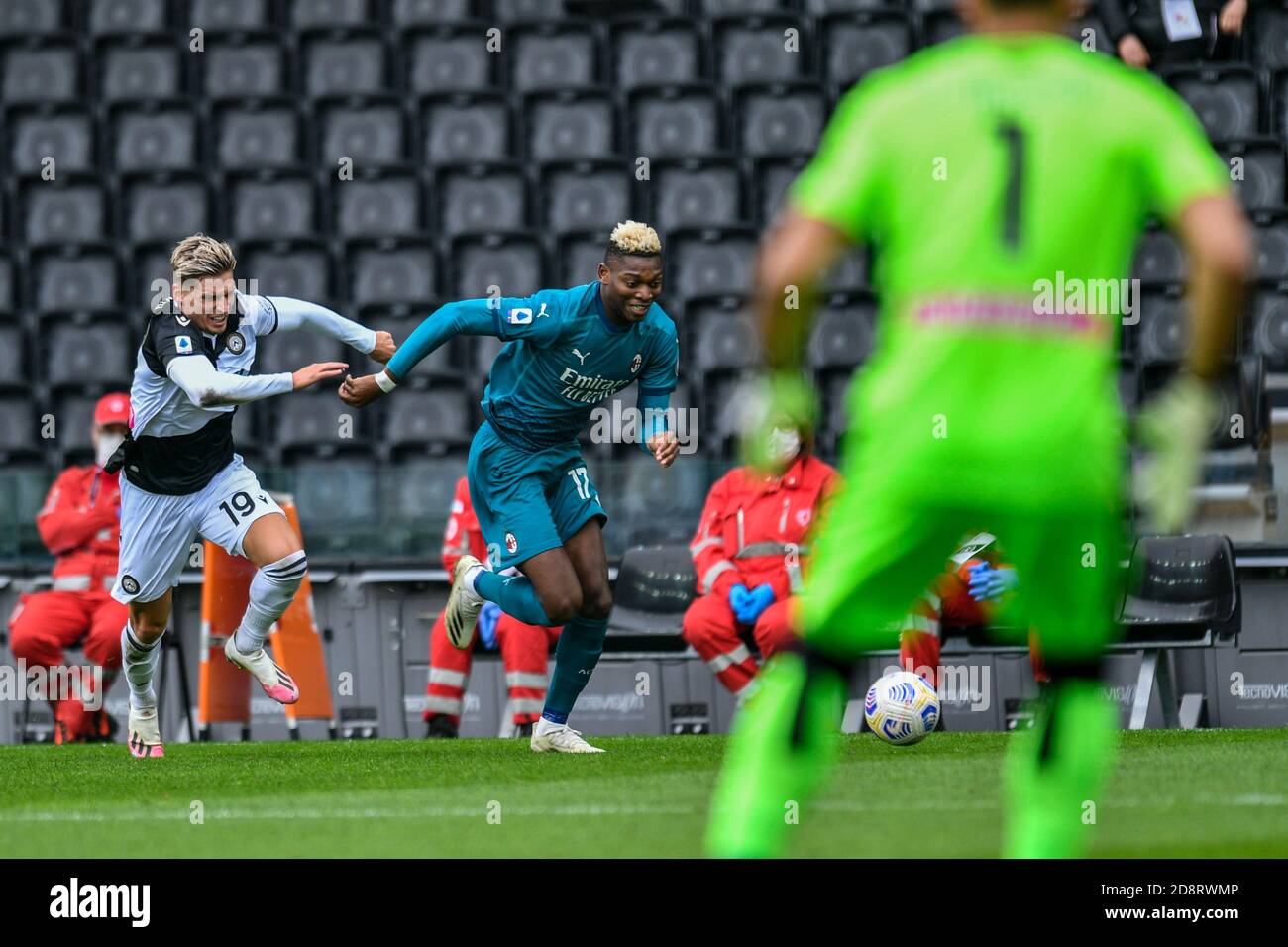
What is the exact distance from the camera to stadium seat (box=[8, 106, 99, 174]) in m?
17.6

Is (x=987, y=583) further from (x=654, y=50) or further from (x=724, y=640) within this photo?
(x=654, y=50)

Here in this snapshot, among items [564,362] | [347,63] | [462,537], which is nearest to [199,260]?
[564,362]

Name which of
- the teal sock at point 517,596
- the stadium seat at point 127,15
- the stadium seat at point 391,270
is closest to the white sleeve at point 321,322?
the teal sock at point 517,596

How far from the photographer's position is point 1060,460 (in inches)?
151

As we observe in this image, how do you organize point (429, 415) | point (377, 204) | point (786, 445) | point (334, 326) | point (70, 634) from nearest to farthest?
point (334, 326), point (786, 445), point (70, 634), point (429, 415), point (377, 204)

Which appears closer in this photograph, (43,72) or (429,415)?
(429,415)

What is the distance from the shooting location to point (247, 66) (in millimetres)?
17750

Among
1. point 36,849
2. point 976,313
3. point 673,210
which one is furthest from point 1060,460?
point 673,210

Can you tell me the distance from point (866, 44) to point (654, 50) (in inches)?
70.4

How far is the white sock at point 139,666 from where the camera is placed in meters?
9.62

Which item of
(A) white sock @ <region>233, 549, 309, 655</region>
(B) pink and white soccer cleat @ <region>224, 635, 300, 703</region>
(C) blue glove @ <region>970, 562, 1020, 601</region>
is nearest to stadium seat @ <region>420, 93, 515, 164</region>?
(C) blue glove @ <region>970, 562, 1020, 601</region>

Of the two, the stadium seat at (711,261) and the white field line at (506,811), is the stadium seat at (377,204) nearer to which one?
the stadium seat at (711,261)

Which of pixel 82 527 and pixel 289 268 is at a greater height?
pixel 289 268

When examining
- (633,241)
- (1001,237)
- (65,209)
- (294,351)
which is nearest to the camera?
(1001,237)
